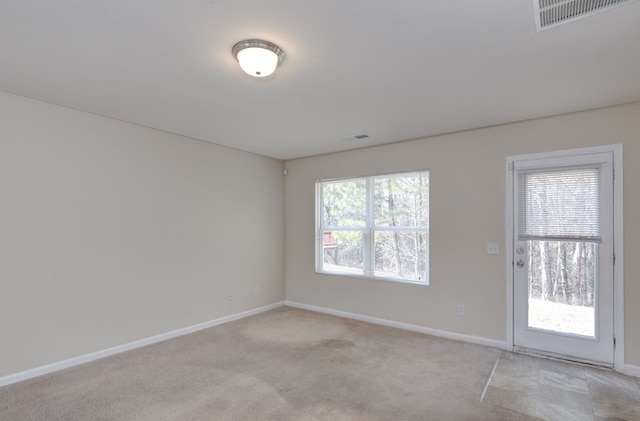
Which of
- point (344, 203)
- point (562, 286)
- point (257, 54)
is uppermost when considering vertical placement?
point (257, 54)

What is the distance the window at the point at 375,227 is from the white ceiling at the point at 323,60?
1198mm

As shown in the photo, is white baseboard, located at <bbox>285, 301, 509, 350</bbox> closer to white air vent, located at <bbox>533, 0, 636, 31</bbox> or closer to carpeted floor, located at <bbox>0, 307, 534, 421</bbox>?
carpeted floor, located at <bbox>0, 307, 534, 421</bbox>

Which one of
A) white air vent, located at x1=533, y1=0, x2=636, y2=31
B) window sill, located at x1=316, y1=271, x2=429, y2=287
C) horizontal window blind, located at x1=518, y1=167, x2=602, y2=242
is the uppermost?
white air vent, located at x1=533, y1=0, x2=636, y2=31

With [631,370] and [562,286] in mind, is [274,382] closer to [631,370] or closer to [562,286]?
[562,286]

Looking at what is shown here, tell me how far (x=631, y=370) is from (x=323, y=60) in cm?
377

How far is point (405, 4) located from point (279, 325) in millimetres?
3865

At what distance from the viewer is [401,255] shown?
4.40m

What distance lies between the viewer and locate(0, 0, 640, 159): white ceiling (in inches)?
67.9

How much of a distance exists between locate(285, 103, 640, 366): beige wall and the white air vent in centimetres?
189

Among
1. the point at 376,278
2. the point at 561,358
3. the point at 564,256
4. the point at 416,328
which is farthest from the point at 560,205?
the point at 376,278

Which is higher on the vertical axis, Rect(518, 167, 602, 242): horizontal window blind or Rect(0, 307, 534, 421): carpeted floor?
Rect(518, 167, 602, 242): horizontal window blind

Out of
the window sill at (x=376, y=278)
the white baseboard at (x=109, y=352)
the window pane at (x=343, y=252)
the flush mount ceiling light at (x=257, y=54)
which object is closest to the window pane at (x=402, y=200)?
the window pane at (x=343, y=252)

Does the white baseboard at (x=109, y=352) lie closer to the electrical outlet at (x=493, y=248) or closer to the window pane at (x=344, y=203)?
the window pane at (x=344, y=203)

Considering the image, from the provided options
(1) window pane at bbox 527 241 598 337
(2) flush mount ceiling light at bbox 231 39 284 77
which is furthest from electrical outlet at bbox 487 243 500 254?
(2) flush mount ceiling light at bbox 231 39 284 77
